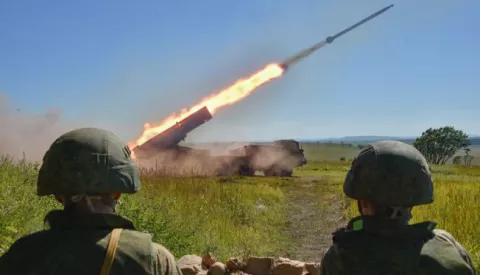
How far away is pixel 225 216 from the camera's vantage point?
45.2 ft

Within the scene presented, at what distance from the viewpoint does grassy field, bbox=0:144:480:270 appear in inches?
355

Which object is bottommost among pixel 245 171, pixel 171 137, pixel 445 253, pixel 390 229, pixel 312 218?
pixel 312 218

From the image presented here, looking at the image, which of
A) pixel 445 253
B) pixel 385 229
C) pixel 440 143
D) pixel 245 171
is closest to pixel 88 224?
pixel 385 229

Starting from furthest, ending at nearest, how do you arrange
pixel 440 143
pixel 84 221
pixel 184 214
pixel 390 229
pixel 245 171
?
pixel 440 143 < pixel 245 171 < pixel 184 214 < pixel 390 229 < pixel 84 221

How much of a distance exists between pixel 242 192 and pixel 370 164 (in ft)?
Answer: 49.5

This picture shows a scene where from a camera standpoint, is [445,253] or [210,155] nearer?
[445,253]

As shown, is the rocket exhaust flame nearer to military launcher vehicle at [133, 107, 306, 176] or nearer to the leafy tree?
military launcher vehicle at [133, 107, 306, 176]

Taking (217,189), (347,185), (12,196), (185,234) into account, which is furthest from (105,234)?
(217,189)

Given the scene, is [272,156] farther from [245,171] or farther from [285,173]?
[245,171]

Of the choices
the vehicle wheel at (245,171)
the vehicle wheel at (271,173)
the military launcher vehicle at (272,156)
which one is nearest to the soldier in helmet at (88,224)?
the vehicle wheel at (245,171)

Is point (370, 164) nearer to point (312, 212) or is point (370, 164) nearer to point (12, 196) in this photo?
point (12, 196)

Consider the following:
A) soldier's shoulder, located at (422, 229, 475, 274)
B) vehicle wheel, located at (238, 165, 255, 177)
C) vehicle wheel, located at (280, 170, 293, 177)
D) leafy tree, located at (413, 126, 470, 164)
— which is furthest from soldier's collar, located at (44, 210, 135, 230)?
leafy tree, located at (413, 126, 470, 164)

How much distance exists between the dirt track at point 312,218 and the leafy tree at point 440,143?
48.6 meters

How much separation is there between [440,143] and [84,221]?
7457cm
